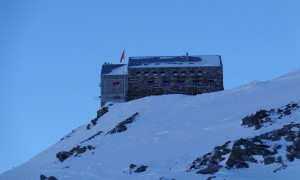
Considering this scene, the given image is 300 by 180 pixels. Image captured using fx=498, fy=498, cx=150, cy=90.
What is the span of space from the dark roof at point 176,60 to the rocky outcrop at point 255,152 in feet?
135

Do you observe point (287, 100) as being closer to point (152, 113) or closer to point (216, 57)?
point (152, 113)

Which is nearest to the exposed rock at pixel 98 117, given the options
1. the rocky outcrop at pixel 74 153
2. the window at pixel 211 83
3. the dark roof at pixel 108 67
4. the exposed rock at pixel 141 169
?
the rocky outcrop at pixel 74 153

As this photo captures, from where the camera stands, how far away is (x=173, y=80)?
65812 millimetres

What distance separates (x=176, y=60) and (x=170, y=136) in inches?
1403

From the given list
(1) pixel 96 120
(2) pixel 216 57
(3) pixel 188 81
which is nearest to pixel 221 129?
(1) pixel 96 120

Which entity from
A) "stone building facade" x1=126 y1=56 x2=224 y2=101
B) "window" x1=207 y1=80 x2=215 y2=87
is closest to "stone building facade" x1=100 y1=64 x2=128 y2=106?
"stone building facade" x1=126 y1=56 x2=224 y2=101

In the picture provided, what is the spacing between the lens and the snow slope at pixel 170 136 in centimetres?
Answer: 2666

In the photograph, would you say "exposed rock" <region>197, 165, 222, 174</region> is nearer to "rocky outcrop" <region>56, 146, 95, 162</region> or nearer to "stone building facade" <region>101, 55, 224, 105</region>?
"rocky outcrop" <region>56, 146, 95, 162</region>

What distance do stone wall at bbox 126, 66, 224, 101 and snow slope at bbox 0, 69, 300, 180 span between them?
1475 centimetres

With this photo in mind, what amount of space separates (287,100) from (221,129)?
18.3ft

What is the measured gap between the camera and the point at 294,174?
20312 millimetres

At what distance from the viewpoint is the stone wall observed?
65000mm

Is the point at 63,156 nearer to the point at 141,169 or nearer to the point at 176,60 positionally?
the point at 141,169

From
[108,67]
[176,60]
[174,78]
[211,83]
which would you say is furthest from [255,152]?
[108,67]
